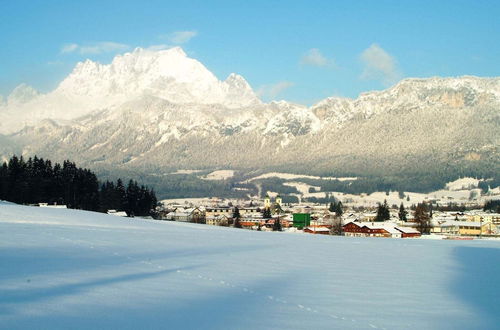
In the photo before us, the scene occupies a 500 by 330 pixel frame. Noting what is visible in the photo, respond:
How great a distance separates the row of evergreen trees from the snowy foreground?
218ft

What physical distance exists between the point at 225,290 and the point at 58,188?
87136 millimetres

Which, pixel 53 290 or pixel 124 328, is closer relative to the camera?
pixel 124 328

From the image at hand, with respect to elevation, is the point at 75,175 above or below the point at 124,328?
above

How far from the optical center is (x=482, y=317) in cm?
1516

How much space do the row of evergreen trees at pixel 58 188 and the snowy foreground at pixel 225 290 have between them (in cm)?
6652

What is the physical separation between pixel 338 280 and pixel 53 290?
1004cm

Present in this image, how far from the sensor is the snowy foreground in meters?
13.1

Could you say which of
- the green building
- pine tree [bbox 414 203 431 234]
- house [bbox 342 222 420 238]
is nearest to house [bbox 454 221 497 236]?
pine tree [bbox 414 203 431 234]

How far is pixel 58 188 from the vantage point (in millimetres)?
97875

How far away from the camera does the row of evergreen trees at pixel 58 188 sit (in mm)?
90312

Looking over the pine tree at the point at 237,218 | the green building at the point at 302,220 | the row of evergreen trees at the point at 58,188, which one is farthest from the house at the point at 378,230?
the row of evergreen trees at the point at 58,188

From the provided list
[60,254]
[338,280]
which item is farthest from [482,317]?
[60,254]

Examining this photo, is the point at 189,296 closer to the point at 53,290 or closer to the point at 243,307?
the point at 243,307

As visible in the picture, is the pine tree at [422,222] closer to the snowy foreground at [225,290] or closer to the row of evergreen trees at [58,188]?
A: the row of evergreen trees at [58,188]
